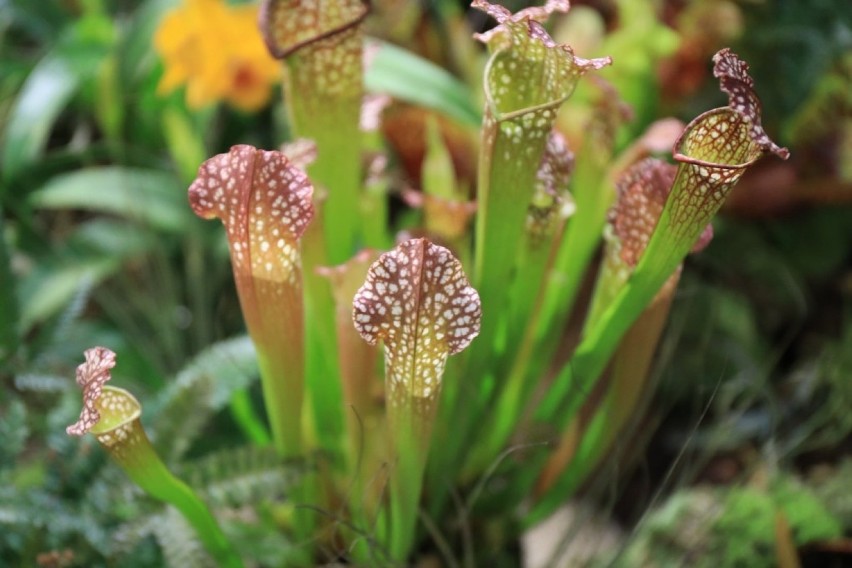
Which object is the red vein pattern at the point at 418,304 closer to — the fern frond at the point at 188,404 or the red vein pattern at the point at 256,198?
the red vein pattern at the point at 256,198

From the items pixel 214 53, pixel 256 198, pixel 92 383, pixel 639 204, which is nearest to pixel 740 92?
pixel 639 204

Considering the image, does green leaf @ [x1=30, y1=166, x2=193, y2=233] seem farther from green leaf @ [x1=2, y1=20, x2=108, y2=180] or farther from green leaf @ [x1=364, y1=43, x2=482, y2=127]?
green leaf @ [x1=364, y1=43, x2=482, y2=127]

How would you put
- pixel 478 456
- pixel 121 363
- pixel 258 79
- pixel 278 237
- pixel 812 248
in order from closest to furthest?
pixel 278 237 < pixel 478 456 < pixel 121 363 < pixel 258 79 < pixel 812 248

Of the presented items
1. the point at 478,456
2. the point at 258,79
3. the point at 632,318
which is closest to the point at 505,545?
the point at 478,456

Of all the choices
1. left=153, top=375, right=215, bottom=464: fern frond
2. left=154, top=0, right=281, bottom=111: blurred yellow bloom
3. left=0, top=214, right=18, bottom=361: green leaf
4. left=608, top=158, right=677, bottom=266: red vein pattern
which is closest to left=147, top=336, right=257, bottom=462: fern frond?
left=153, top=375, right=215, bottom=464: fern frond

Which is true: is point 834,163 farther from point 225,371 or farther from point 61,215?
point 61,215

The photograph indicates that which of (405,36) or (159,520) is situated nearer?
(159,520)

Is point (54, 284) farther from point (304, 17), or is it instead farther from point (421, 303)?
point (421, 303)
